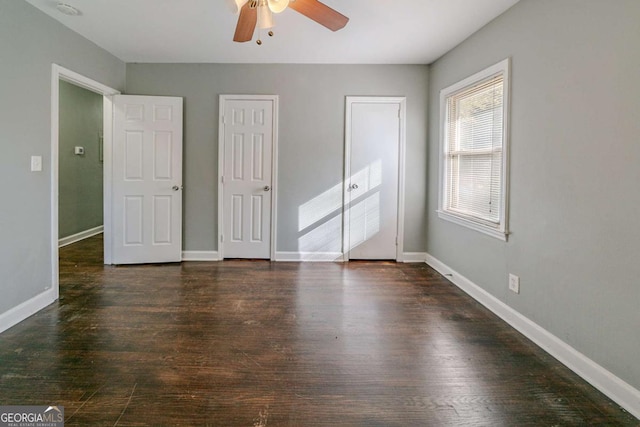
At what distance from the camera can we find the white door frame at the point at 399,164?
14.9 ft

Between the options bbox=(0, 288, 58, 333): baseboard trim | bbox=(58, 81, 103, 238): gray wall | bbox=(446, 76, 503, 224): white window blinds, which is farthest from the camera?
bbox=(58, 81, 103, 238): gray wall

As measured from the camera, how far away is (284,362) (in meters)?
2.19

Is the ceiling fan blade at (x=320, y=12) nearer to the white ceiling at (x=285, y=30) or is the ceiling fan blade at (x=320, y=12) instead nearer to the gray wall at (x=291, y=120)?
the white ceiling at (x=285, y=30)

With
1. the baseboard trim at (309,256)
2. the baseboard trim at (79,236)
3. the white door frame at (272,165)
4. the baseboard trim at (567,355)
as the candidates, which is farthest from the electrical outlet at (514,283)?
the baseboard trim at (79,236)

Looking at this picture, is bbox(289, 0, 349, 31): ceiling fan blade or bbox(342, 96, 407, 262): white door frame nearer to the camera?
bbox(289, 0, 349, 31): ceiling fan blade

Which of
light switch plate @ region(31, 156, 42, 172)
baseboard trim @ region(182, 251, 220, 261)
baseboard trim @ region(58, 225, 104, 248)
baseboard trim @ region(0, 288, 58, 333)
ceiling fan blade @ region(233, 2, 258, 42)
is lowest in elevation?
A: baseboard trim @ region(0, 288, 58, 333)

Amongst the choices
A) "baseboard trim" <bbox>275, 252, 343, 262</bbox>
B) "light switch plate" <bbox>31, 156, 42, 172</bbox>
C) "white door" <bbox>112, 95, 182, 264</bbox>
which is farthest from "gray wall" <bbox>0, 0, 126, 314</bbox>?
"baseboard trim" <bbox>275, 252, 343, 262</bbox>

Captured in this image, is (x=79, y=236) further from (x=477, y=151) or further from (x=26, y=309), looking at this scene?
(x=477, y=151)

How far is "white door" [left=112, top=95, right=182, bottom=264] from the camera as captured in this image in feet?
14.1

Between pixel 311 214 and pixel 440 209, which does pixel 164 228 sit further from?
pixel 440 209

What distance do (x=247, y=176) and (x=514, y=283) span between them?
10.5ft

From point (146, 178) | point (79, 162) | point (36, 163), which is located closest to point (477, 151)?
point (146, 178)

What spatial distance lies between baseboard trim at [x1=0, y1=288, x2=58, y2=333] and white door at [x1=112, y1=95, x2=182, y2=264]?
1.29 meters

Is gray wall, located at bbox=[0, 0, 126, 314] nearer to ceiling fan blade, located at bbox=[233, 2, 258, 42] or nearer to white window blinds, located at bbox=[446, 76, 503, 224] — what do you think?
ceiling fan blade, located at bbox=[233, 2, 258, 42]
